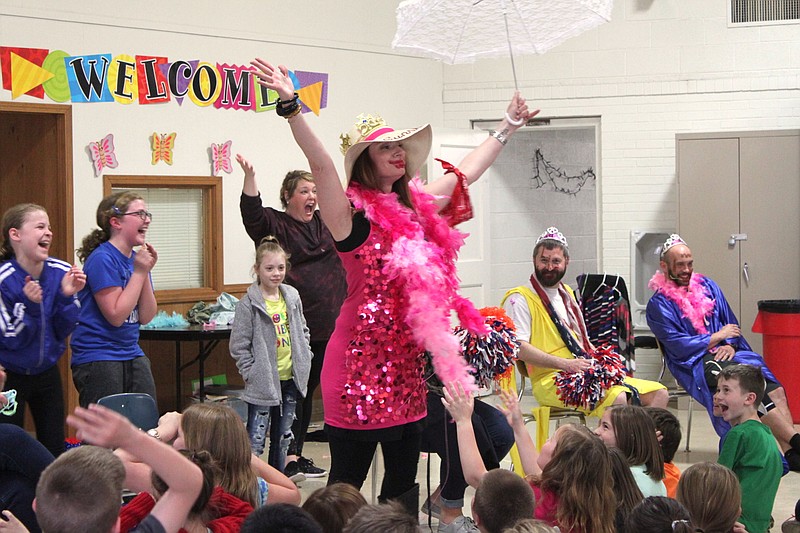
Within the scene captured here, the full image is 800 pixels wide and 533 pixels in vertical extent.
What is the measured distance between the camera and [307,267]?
575 cm

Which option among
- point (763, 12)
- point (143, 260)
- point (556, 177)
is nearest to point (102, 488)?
point (143, 260)

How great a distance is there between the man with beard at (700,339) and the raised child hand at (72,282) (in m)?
3.27

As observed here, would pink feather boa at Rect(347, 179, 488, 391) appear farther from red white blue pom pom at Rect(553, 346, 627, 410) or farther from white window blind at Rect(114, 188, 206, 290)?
white window blind at Rect(114, 188, 206, 290)

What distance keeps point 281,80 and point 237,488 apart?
3.62ft

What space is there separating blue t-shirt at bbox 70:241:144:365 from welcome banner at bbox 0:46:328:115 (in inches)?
93.1

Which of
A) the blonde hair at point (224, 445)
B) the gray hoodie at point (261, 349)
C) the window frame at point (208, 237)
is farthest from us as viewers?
the window frame at point (208, 237)

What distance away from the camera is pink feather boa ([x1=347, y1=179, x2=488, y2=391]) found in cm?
291

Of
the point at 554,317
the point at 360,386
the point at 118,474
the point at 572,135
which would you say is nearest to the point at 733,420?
the point at 554,317

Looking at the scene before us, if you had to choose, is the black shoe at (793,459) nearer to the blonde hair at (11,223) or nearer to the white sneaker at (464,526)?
the white sneaker at (464,526)

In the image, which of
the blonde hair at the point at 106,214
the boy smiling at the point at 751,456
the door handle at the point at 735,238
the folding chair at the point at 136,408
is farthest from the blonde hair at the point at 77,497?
the door handle at the point at 735,238

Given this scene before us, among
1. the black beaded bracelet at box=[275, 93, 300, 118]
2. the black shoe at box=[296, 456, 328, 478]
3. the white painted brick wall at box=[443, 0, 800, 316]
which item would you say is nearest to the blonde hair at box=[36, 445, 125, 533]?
the black beaded bracelet at box=[275, 93, 300, 118]

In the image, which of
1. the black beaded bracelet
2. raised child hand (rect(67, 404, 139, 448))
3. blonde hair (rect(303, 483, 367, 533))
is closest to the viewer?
raised child hand (rect(67, 404, 139, 448))

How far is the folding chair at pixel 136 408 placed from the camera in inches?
151

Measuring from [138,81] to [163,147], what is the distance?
1.52 ft
